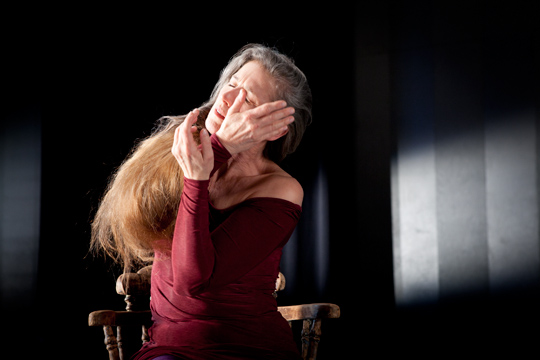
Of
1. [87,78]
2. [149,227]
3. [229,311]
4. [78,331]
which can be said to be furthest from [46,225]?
[229,311]

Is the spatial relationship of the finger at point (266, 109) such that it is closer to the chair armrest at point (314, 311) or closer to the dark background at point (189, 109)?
the chair armrest at point (314, 311)

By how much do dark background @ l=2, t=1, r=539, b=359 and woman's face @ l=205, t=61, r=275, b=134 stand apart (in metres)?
0.88

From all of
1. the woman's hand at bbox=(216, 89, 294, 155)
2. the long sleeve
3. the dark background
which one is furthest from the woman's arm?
the dark background

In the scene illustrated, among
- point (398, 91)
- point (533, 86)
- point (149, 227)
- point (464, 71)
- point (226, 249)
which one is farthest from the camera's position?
point (398, 91)

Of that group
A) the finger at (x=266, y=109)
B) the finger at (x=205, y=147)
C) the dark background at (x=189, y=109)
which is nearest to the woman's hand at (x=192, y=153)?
the finger at (x=205, y=147)

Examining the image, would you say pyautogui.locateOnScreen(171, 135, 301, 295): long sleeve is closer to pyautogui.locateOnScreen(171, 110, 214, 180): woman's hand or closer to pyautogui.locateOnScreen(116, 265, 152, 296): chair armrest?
pyautogui.locateOnScreen(171, 110, 214, 180): woman's hand

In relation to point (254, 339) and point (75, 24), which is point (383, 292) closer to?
point (254, 339)

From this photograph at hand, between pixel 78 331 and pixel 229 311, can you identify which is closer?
pixel 229 311

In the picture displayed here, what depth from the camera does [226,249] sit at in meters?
1.18

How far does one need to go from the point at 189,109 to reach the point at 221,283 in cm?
151

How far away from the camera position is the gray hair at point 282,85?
57.1 inches

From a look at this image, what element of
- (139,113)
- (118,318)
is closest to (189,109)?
(139,113)

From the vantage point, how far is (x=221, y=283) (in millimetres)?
1178

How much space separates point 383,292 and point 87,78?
1.64m
